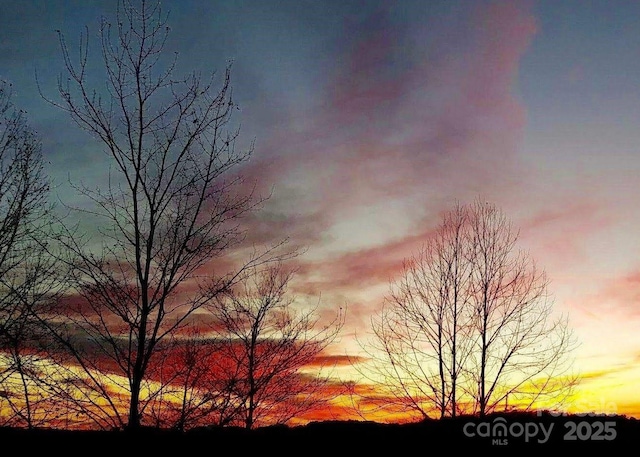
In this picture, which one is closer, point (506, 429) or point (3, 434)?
point (3, 434)

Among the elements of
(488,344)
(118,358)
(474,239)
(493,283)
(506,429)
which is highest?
(474,239)

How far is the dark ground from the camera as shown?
19.9 ft

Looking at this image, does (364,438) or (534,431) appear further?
(534,431)

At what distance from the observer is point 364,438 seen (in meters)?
7.26

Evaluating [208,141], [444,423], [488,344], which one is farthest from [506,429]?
[488,344]

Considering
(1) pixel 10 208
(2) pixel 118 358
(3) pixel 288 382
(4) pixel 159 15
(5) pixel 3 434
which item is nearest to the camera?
(5) pixel 3 434

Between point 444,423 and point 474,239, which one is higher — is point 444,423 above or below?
below

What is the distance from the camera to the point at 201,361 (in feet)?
29.8

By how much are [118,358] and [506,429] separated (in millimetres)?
5443

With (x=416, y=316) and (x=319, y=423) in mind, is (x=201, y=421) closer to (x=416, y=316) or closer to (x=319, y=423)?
(x=319, y=423)

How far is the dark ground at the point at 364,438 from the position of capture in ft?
19.9

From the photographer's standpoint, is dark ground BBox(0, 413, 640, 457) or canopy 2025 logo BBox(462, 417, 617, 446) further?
canopy 2025 logo BBox(462, 417, 617, 446)

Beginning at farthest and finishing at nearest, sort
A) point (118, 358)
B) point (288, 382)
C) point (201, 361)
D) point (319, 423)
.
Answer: point (288, 382), point (201, 361), point (319, 423), point (118, 358)

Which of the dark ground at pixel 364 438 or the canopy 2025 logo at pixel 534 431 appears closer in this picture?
the dark ground at pixel 364 438
